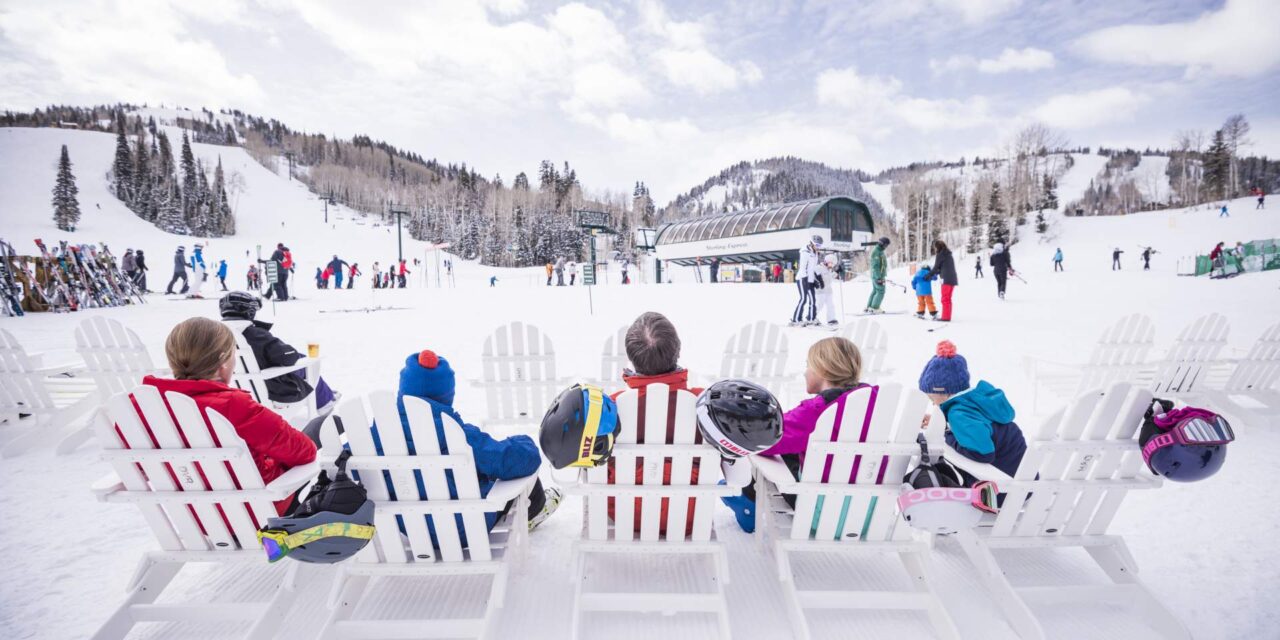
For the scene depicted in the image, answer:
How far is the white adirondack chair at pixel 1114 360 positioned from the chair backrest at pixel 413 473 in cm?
495

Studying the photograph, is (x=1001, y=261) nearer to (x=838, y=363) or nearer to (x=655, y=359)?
(x=838, y=363)

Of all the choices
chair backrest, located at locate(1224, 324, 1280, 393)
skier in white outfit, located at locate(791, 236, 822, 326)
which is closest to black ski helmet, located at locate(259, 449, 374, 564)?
chair backrest, located at locate(1224, 324, 1280, 393)

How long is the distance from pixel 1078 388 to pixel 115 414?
6.49 metres

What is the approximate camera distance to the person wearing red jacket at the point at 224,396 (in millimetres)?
1896

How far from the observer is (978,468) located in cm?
199

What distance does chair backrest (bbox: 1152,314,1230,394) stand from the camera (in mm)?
4164

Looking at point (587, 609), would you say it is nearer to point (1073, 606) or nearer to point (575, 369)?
point (1073, 606)

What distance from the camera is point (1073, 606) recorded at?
218cm

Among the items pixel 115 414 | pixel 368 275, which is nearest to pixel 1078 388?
pixel 115 414

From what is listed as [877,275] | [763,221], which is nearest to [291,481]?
[877,275]

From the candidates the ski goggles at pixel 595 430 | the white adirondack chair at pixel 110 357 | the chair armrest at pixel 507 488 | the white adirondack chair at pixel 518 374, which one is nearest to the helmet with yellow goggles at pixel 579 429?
the ski goggles at pixel 595 430

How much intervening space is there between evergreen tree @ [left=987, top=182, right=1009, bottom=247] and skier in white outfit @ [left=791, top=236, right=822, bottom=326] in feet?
115

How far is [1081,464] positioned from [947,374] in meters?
0.60

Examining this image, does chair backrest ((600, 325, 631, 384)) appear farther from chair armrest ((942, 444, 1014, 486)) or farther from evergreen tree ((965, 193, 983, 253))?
evergreen tree ((965, 193, 983, 253))
